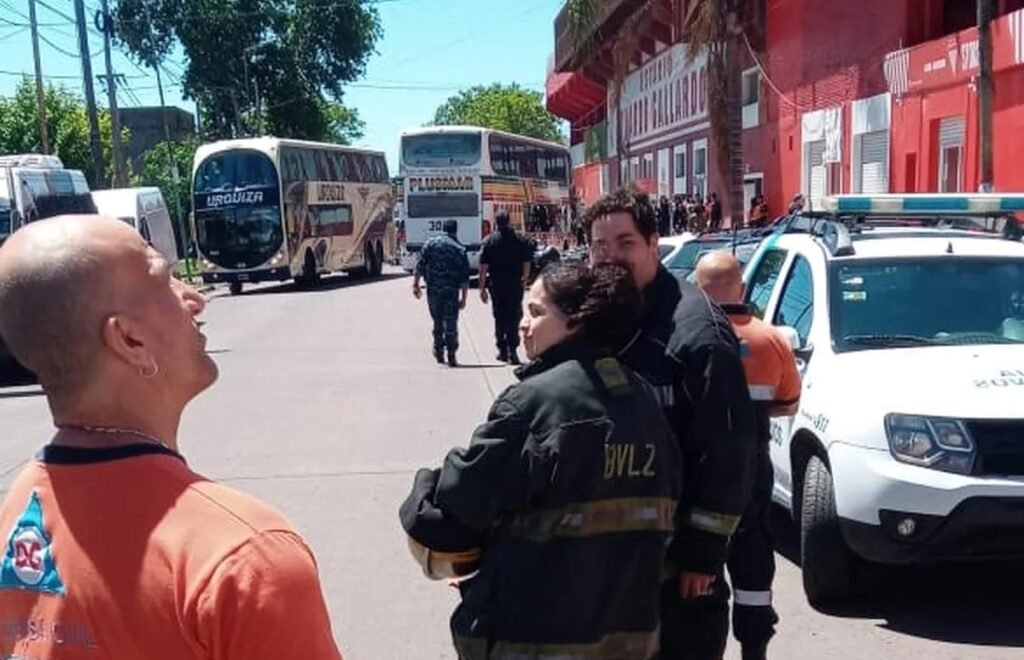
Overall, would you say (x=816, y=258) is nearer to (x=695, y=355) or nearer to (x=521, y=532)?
(x=695, y=355)

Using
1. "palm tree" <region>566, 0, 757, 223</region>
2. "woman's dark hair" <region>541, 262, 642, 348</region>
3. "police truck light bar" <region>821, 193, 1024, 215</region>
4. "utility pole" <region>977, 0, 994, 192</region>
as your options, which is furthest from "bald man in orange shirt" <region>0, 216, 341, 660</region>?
"palm tree" <region>566, 0, 757, 223</region>

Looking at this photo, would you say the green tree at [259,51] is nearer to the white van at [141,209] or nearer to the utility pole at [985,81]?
the white van at [141,209]

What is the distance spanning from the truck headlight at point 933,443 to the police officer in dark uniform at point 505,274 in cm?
986

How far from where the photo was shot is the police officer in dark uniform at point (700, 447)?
317 cm

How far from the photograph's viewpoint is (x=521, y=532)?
105 inches

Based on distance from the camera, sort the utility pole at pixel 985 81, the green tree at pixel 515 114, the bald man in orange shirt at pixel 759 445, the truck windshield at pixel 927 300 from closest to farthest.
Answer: the bald man in orange shirt at pixel 759 445 < the truck windshield at pixel 927 300 < the utility pole at pixel 985 81 < the green tree at pixel 515 114

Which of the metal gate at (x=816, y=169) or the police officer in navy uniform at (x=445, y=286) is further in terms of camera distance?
the metal gate at (x=816, y=169)

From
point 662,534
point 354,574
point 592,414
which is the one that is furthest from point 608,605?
point 354,574

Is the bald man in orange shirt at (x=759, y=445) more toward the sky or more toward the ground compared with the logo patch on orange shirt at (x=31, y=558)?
more toward the ground

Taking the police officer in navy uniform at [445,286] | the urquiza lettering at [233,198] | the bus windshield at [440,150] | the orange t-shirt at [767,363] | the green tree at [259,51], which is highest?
the green tree at [259,51]

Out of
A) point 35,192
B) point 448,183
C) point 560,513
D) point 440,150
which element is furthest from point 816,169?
point 560,513

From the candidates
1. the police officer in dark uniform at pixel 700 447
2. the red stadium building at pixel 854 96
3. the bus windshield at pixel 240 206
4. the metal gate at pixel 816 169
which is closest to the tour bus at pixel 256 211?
the bus windshield at pixel 240 206

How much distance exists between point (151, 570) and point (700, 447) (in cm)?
190

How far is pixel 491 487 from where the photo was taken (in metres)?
2.63
